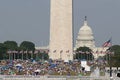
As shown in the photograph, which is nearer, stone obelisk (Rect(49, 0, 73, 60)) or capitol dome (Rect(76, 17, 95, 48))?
stone obelisk (Rect(49, 0, 73, 60))

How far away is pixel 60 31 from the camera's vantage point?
90.3 metres

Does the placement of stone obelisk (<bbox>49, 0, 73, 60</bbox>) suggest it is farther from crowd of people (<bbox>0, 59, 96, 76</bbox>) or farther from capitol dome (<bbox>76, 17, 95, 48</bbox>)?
capitol dome (<bbox>76, 17, 95, 48</bbox>)

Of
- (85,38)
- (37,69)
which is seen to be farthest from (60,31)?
(85,38)

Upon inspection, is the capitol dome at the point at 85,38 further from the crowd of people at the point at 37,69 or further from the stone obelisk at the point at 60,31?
the crowd of people at the point at 37,69

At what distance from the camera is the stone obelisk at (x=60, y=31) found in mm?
89375

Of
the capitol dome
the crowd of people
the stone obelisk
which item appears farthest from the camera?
the capitol dome

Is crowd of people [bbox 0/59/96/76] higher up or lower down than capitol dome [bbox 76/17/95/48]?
lower down

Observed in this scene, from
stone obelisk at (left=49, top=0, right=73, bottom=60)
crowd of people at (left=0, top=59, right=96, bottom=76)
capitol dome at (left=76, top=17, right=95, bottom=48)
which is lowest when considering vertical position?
crowd of people at (left=0, top=59, right=96, bottom=76)

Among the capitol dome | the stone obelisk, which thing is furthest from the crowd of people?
the capitol dome

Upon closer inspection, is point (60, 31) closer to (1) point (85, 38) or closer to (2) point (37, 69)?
(2) point (37, 69)

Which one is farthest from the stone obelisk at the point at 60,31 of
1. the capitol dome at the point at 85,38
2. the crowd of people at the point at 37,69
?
the capitol dome at the point at 85,38

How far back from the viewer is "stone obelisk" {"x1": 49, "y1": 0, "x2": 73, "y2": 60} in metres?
89.4

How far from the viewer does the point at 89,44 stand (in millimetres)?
156125

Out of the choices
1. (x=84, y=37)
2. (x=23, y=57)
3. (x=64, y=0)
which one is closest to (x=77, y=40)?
(x=84, y=37)
